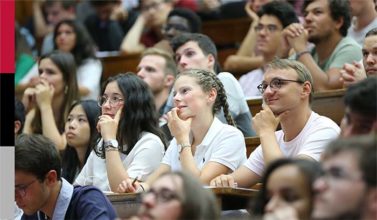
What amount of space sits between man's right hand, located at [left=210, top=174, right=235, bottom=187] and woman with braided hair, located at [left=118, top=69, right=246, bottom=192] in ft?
0.57

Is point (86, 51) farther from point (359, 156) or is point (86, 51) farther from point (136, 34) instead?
point (359, 156)

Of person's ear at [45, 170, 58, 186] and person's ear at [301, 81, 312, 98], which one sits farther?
person's ear at [301, 81, 312, 98]

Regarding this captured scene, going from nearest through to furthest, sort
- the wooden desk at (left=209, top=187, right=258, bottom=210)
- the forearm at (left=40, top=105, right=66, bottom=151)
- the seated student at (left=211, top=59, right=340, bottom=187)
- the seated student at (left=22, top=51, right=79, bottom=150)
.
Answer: the wooden desk at (left=209, top=187, right=258, bottom=210)
the seated student at (left=211, top=59, right=340, bottom=187)
the forearm at (left=40, top=105, right=66, bottom=151)
the seated student at (left=22, top=51, right=79, bottom=150)

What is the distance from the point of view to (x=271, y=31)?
26.9 ft

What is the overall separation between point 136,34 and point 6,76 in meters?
5.04

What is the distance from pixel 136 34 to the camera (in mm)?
10180

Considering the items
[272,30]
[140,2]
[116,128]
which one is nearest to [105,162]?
[116,128]

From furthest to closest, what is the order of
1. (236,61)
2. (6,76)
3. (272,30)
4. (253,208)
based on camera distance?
(236,61), (272,30), (6,76), (253,208)

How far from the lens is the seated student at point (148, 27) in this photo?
10.0 meters

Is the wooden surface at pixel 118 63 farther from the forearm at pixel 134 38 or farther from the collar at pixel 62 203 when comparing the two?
the collar at pixel 62 203

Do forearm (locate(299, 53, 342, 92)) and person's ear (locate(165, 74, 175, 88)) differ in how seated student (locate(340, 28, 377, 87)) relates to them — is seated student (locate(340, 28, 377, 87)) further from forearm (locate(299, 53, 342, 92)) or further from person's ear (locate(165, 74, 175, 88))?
person's ear (locate(165, 74, 175, 88))

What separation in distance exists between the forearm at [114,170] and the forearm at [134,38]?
11.8 feet

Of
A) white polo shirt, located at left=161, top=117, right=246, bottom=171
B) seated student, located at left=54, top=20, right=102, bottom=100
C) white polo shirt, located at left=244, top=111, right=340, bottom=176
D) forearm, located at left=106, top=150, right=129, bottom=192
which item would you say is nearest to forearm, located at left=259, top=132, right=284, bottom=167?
white polo shirt, located at left=244, top=111, right=340, bottom=176

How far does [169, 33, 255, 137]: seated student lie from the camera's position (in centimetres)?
724
